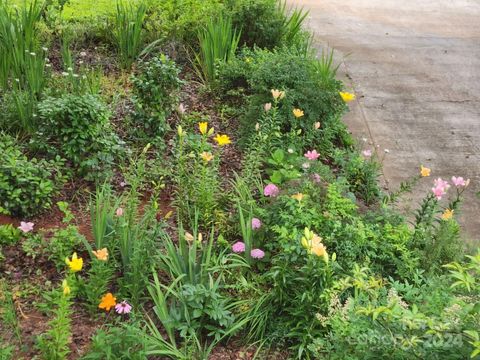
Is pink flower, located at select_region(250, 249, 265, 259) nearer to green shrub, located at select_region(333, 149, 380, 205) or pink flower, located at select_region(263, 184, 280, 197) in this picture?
pink flower, located at select_region(263, 184, 280, 197)

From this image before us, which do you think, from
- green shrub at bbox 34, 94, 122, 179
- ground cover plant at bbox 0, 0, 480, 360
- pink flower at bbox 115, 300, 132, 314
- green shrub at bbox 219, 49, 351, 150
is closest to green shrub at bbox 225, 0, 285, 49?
ground cover plant at bbox 0, 0, 480, 360

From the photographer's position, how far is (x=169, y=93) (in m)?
4.21

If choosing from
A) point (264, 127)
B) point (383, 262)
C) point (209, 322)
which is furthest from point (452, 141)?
point (209, 322)

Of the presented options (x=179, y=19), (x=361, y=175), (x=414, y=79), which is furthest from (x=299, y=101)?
(x=414, y=79)

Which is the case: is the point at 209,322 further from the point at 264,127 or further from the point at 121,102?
the point at 121,102

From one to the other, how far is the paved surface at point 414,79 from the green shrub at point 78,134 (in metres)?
2.03

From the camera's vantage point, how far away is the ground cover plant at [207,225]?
255 cm

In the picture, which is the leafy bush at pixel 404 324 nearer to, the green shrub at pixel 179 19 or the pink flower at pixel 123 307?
the pink flower at pixel 123 307

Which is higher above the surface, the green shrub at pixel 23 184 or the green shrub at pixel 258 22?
the green shrub at pixel 258 22

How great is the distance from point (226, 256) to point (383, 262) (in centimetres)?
85

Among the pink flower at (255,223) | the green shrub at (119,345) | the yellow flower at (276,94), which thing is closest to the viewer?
the green shrub at (119,345)

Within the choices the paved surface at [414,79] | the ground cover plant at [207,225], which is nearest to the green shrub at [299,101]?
the ground cover plant at [207,225]

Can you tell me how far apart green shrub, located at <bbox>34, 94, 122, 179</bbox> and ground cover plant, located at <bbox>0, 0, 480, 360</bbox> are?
0.01 meters

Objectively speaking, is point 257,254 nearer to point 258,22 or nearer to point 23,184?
point 23,184
